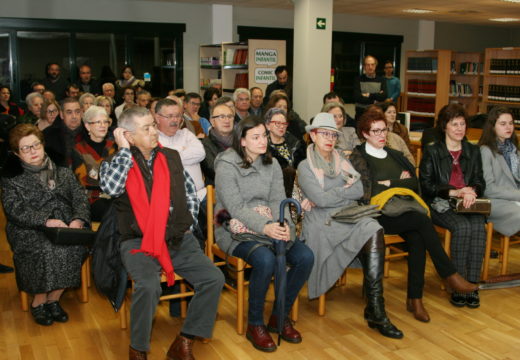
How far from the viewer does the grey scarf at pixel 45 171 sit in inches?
132

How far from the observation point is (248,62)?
28.4 feet

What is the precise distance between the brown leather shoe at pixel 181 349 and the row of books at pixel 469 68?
33.1 ft

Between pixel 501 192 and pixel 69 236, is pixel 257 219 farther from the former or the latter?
pixel 501 192

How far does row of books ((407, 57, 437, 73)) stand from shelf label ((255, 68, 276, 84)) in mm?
4050

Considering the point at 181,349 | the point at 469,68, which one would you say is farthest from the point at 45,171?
the point at 469,68

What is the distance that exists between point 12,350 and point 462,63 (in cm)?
1067

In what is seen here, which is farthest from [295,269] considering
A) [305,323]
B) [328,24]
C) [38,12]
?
[38,12]

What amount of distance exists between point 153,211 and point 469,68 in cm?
1013

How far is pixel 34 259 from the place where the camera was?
3324 mm

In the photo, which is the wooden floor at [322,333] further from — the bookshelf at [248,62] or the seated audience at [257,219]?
the bookshelf at [248,62]

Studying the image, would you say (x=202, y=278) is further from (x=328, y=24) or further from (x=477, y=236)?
(x=328, y=24)

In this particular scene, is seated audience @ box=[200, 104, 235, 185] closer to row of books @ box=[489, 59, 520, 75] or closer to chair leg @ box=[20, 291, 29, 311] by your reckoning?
chair leg @ box=[20, 291, 29, 311]

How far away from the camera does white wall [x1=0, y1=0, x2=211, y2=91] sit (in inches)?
363

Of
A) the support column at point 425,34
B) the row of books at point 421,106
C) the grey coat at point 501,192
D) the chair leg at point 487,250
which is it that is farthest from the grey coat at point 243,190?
the support column at point 425,34
